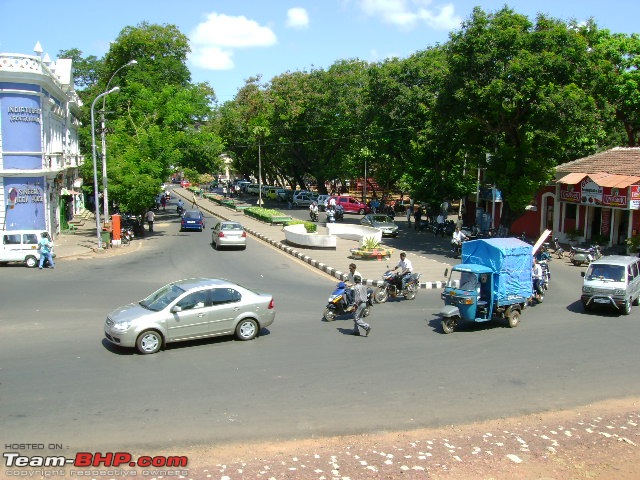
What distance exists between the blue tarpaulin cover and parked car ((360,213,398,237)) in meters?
19.9

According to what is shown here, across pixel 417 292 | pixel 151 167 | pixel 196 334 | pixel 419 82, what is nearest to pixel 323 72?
pixel 419 82

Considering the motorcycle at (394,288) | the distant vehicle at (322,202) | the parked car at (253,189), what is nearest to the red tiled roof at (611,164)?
the motorcycle at (394,288)

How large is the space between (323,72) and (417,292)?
4172 cm

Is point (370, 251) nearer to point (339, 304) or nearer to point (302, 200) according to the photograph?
point (339, 304)

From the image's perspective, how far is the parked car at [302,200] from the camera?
6138 centimetres

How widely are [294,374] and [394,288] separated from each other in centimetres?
802

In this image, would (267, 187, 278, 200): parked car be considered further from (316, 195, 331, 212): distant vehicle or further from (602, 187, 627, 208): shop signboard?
(602, 187, 627, 208): shop signboard

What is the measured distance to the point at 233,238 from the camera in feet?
98.8

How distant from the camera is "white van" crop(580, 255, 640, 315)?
17422mm

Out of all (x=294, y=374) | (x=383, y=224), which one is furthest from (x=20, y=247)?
(x=383, y=224)

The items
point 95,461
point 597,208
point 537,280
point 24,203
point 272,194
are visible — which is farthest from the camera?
Answer: point 272,194

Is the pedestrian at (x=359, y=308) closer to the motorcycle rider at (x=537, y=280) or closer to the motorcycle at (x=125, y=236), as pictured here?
the motorcycle rider at (x=537, y=280)

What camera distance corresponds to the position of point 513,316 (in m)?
15.8

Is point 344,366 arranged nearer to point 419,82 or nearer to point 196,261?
point 196,261
